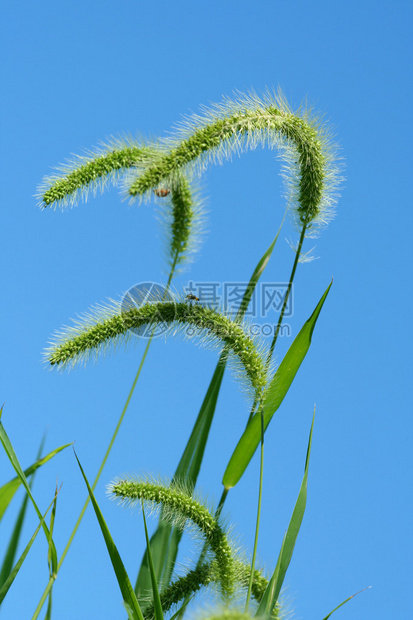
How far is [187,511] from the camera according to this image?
7.22 feet

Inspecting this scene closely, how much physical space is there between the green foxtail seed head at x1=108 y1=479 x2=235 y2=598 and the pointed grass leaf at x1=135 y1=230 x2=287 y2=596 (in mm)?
430

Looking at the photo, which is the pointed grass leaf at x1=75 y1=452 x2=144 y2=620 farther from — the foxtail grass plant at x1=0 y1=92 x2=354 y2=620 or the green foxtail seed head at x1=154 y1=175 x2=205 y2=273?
the green foxtail seed head at x1=154 y1=175 x2=205 y2=273

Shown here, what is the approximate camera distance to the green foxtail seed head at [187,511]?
7.01 ft

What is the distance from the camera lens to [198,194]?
2.45 meters

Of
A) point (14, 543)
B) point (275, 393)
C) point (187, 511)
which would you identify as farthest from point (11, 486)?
point (275, 393)

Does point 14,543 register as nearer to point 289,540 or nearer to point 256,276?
point 289,540

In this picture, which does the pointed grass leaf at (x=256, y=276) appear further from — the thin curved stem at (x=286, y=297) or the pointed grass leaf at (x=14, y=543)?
the pointed grass leaf at (x=14, y=543)

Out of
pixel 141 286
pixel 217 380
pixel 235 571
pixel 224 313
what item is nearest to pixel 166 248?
pixel 141 286

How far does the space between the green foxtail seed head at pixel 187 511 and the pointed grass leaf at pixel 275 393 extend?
0.83 ft

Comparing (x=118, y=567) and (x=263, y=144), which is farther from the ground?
(x=263, y=144)

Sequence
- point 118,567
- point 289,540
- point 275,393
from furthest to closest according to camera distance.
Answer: point 275,393, point 289,540, point 118,567

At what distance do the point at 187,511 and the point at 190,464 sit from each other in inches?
24.0

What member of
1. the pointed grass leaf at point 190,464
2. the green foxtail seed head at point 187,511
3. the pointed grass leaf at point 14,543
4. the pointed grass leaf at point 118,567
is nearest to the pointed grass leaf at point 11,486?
the pointed grass leaf at point 14,543

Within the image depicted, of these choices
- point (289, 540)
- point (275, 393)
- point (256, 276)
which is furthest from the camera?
point (256, 276)
